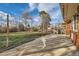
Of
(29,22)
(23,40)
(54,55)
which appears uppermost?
(29,22)

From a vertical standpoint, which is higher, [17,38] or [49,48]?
[17,38]

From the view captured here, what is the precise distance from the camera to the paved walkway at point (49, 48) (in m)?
2.43

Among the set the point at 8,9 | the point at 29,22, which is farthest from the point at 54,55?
the point at 8,9

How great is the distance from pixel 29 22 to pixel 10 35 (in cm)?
24

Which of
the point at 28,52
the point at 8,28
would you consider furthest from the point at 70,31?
the point at 8,28

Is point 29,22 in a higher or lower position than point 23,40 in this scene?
higher

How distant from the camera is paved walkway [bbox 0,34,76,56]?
7.98 ft

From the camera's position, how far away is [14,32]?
243 cm

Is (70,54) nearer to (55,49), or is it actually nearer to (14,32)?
(55,49)

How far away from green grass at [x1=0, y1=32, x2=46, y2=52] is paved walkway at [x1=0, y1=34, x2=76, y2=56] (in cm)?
4

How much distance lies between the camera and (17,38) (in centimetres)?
245

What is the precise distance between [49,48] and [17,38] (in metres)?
0.35

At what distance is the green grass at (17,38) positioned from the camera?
8.00 ft

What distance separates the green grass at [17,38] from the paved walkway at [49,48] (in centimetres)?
4
